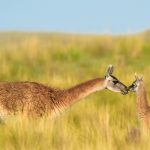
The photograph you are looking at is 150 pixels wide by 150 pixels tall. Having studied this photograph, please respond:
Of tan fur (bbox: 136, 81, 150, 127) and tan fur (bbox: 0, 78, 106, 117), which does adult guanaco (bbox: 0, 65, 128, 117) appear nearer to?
tan fur (bbox: 0, 78, 106, 117)

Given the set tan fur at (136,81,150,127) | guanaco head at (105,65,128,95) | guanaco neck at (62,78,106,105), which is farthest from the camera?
guanaco head at (105,65,128,95)

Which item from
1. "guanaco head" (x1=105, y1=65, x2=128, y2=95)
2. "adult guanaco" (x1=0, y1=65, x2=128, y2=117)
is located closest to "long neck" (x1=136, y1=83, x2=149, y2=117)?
"guanaco head" (x1=105, y1=65, x2=128, y2=95)

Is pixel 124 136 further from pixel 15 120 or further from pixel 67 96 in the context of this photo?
pixel 67 96

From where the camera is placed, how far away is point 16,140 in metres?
8.02

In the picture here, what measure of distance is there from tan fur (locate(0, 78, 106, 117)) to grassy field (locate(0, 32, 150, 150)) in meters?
0.21

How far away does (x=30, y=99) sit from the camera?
9.69m

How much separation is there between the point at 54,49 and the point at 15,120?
13041 mm

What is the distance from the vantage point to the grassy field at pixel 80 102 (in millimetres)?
7883

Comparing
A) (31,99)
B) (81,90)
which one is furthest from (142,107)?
(31,99)

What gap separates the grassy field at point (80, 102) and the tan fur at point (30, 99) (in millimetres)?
213

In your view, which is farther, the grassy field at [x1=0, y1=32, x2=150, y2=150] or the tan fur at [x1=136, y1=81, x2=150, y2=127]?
the tan fur at [x1=136, y1=81, x2=150, y2=127]

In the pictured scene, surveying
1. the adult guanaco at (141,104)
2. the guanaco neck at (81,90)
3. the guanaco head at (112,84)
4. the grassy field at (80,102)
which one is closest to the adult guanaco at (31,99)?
the guanaco neck at (81,90)

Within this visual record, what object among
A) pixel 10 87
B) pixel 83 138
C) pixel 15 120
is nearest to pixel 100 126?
pixel 83 138

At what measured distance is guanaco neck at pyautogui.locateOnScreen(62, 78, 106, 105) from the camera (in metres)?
10.2
